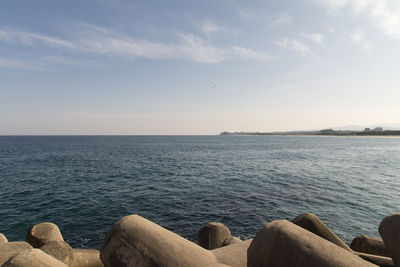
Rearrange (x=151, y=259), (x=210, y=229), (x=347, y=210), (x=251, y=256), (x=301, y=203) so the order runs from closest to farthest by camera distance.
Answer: (x=151, y=259), (x=251, y=256), (x=210, y=229), (x=347, y=210), (x=301, y=203)

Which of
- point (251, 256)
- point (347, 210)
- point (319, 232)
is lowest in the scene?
point (347, 210)

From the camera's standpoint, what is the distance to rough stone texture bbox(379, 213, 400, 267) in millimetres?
3932

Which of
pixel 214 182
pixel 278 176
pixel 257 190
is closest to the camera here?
pixel 257 190

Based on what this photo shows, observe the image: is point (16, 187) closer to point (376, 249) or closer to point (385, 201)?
point (376, 249)

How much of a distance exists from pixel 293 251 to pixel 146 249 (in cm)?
248

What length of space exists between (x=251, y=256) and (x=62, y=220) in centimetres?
1293

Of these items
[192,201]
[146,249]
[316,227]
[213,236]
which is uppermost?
[146,249]

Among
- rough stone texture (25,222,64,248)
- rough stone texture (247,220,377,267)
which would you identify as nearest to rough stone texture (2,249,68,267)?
rough stone texture (247,220,377,267)

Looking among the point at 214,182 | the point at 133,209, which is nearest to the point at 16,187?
the point at 133,209

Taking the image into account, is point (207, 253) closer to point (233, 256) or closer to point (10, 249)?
point (233, 256)

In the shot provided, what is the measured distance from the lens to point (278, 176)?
81.4ft

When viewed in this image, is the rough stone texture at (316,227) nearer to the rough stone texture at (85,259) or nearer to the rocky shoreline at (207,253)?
the rocky shoreline at (207,253)

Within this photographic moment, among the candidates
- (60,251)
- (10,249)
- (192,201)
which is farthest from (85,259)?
(192,201)

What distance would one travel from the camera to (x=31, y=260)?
3209 millimetres
